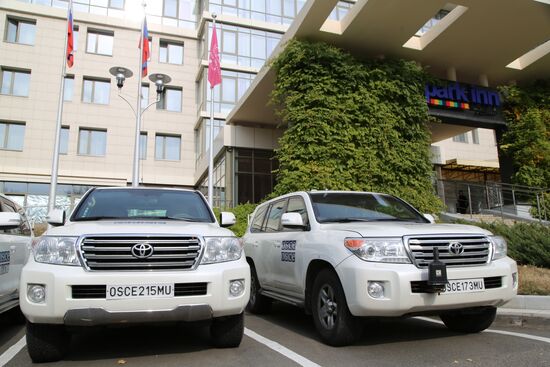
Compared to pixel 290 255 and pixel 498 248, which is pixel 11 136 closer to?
pixel 290 255

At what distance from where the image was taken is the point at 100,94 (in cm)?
3023

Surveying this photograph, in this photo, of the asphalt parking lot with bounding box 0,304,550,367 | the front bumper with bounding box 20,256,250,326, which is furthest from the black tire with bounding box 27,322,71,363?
the front bumper with bounding box 20,256,250,326

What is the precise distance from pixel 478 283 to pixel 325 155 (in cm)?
896

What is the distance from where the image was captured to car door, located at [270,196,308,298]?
18.0 feet

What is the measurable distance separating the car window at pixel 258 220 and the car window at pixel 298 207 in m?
0.95

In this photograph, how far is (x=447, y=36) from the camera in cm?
1362

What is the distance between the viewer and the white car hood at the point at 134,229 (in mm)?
4070

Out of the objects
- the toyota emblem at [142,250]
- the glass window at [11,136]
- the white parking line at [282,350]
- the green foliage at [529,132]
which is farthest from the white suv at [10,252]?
the glass window at [11,136]

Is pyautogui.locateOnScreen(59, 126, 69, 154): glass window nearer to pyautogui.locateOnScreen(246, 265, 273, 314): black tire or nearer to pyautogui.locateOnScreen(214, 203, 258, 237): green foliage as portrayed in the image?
pyautogui.locateOnScreen(214, 203, 258, 237): green foliage

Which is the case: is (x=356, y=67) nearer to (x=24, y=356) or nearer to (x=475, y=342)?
(x=475, y=342)

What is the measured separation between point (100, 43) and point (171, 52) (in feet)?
15.5

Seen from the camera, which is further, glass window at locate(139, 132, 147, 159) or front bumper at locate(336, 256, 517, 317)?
glass window at locate(139, 132, 147, 159)

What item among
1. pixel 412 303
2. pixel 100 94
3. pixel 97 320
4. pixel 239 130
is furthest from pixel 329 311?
pixel 100 94

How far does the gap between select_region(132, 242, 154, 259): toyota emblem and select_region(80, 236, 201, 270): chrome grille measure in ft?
0.08
